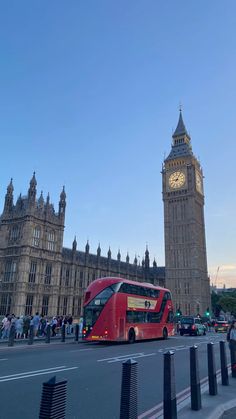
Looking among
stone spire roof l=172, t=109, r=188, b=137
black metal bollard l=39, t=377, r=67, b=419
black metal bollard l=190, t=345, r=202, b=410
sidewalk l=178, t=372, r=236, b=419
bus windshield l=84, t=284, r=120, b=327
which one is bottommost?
sidewalk l=178, t=372, r=236, b=419

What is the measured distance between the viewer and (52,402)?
323cm

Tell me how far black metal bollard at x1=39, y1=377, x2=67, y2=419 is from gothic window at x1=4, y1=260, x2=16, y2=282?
4625 cm

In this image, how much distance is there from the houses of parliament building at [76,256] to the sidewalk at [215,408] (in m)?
40.3

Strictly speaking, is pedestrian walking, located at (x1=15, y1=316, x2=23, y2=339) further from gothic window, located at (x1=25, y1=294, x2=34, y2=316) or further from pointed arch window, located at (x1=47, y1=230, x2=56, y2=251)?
pointed arch window, located at (x1=47, y1=230, x2=56, y2=251)

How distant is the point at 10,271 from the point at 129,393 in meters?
46.1

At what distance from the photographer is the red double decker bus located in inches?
828

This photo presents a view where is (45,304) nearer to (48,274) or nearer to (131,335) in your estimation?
(48,274)

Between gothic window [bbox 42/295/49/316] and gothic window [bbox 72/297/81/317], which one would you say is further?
gothic window [bbox 72/297/81/317]

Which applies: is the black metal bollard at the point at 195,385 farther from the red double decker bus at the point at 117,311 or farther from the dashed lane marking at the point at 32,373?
the red double decker bus at the point at 117,311

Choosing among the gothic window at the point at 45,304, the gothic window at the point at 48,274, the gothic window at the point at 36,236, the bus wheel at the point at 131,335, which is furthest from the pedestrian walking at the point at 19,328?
the gothic window at the point at 48,274

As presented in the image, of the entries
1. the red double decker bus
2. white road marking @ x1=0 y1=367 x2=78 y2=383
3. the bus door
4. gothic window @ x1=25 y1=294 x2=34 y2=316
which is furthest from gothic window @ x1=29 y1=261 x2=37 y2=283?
white road marking @ x1=0 y1=367 x2=78 y2=383

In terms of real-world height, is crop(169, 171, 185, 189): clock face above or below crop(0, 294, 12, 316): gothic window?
above

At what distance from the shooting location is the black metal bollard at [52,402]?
10.6ft

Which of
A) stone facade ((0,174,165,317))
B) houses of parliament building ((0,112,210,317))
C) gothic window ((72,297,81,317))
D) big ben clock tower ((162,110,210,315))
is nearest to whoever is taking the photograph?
stone facade ((0,174,165,317))
